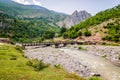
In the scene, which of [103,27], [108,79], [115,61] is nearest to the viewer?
[108,79]

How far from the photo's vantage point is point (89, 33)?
132750 mm

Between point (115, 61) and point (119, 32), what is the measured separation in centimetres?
7150

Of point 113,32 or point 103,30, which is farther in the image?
point 103,30

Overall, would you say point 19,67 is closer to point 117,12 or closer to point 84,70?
point 84,70

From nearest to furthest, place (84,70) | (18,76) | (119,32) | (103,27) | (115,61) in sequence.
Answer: (18,76), (84,70), (115,61), (119,32), (103,27)

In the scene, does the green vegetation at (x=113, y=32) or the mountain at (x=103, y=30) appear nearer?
the green vegetation at (x=113, y=32)

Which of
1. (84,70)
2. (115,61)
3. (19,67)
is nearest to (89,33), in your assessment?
(115,61)

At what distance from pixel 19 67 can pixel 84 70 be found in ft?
47.2

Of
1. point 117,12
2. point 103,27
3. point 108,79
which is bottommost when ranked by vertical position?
point 108,79

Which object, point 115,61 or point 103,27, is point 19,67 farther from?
point 103,27

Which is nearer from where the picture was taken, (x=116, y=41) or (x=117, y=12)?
(x=116, y=41)

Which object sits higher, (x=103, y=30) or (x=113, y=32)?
(x=103, y=30)

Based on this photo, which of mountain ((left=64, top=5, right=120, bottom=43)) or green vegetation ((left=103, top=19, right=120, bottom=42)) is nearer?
green vegetation ((left=103, top=19, right=120, bottom=42))

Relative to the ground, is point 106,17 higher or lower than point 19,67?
higher
